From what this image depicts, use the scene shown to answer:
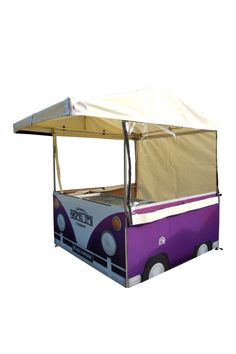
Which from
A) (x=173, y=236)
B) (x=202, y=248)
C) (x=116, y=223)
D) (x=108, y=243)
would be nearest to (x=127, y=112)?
(x=116, y=223)

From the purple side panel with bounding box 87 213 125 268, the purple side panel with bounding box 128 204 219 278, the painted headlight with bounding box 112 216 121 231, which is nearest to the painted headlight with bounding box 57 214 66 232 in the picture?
the purple side panel with bounding box 87 213 125 268

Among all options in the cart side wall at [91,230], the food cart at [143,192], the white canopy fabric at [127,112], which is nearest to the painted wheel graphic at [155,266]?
the food cart at [143,192]

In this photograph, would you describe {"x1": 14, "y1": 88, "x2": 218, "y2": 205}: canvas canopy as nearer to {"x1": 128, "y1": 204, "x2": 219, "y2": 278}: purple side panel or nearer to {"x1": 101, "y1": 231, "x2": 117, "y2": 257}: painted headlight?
{"x1": 128, "y1": 204, "x2": 219, "y2": 278}: purple side panel

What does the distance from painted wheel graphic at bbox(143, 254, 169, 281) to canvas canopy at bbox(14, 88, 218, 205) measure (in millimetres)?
1353

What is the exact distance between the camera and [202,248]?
329cm

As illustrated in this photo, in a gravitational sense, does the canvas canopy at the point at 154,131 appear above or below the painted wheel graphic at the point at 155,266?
above

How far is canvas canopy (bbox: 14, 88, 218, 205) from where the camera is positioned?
2090 mm

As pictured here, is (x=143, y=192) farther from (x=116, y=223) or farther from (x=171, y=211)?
(x=116, y=223)

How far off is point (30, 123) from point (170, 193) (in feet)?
8.28

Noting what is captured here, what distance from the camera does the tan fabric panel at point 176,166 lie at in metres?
3.51

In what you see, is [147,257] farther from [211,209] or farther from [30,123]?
[30,123]

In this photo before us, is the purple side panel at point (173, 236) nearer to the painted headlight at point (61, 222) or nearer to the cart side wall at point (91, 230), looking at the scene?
the cart side wall at point (91, 230)

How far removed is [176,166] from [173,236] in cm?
143

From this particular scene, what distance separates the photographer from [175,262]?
2934 millimetres
